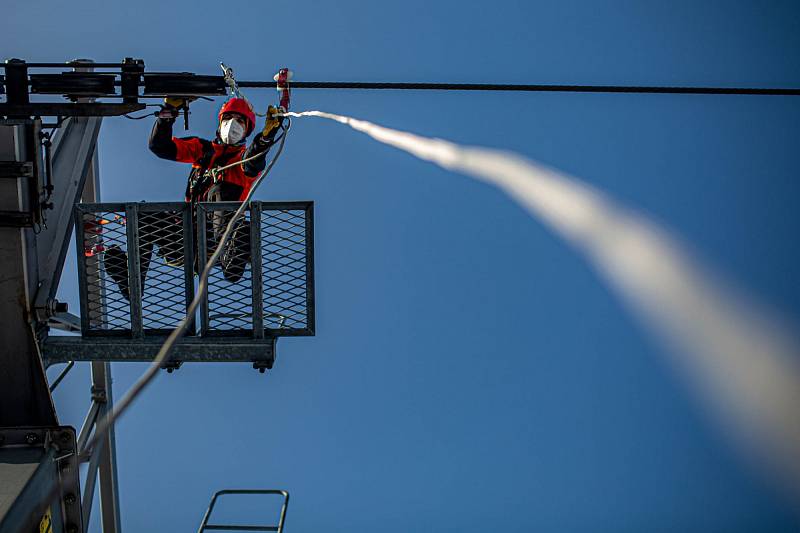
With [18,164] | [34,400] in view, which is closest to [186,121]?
[18,164]

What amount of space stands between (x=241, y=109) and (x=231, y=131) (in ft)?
1.01

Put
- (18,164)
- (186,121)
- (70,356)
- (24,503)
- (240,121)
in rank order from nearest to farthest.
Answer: (24,503)
(18,164)
(70,356)
(186,121)
(240,121)

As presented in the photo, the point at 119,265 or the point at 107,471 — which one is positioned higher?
the point at 119,265

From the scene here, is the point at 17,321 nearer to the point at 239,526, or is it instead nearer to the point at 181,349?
the point at 181,349

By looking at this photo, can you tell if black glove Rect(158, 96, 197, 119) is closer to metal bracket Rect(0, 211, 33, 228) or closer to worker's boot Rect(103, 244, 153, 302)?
worker's boot Rect(103, 244, 153, 302)

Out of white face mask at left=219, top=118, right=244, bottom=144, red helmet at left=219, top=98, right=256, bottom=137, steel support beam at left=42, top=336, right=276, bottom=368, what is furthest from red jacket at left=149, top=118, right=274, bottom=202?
steel support beam at left=42, top=336, right=276, bottom=368

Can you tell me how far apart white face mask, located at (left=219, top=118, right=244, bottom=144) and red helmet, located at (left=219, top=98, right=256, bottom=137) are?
10 centimetres

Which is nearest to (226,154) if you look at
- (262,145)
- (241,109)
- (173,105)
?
(241,109)

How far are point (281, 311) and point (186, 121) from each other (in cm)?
217

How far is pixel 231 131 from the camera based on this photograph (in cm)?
947

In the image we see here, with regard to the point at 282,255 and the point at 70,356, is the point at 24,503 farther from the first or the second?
the point at 282,255

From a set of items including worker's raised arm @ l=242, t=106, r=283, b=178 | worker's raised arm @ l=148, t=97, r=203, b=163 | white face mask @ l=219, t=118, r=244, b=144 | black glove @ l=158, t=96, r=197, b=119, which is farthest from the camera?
white face mask @ l=219, t=118, r=244, b=144

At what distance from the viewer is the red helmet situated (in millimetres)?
9539

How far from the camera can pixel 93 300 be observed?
6.99m
